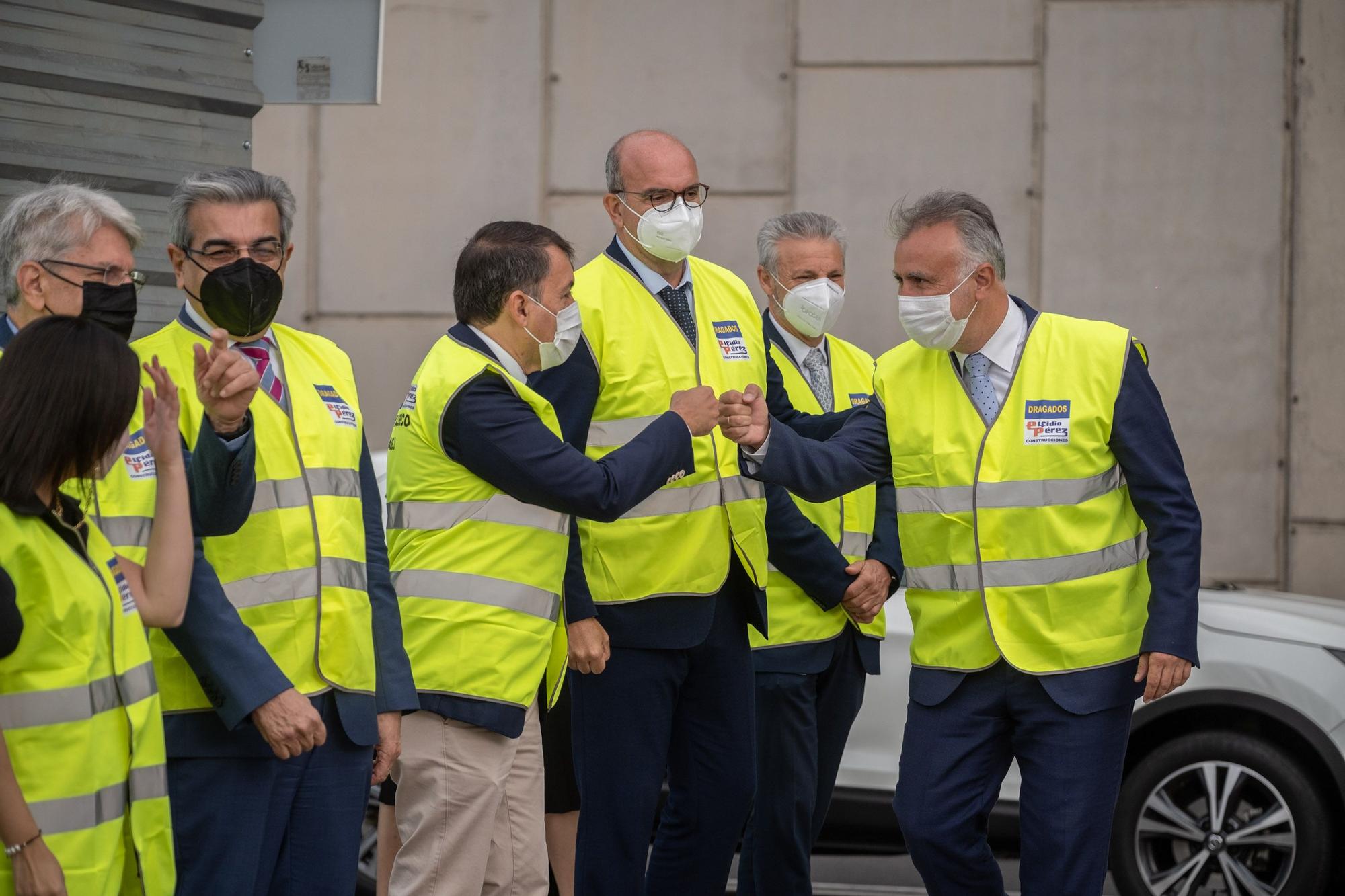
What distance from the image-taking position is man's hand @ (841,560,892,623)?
4918 mm

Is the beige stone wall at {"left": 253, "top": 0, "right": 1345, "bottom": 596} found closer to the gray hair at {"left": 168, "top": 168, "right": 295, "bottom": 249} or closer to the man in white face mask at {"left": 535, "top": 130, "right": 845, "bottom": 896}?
the man in white face mask at {"left": 535, "top": 130, "right": 845, "bottom": 896}

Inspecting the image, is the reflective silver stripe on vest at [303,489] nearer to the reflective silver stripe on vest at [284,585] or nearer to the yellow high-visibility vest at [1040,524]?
the reflective silver stripe on vest at [284,585]

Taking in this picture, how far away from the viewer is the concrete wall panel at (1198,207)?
9.59 meters

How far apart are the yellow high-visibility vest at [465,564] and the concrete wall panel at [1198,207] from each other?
6555mm

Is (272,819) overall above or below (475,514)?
below

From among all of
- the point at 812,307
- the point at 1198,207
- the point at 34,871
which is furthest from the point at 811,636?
the point at 1198,207

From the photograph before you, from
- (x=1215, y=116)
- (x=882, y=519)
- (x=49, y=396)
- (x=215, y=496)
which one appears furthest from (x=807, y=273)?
(x=1215, y=116)

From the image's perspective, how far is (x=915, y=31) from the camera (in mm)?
9750

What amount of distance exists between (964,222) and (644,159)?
3.04 ft

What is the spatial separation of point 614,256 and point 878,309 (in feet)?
17.9

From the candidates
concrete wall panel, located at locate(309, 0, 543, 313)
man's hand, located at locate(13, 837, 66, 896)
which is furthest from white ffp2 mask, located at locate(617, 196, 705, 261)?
concrete wall panel, located at locate(309, 0, 543, 313)

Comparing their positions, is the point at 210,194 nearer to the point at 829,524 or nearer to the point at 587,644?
the point at 587,644

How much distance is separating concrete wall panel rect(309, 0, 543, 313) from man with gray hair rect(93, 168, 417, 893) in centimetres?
641

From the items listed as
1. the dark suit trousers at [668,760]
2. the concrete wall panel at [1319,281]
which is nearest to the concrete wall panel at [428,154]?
the concrete wall panel at [1319,281]
